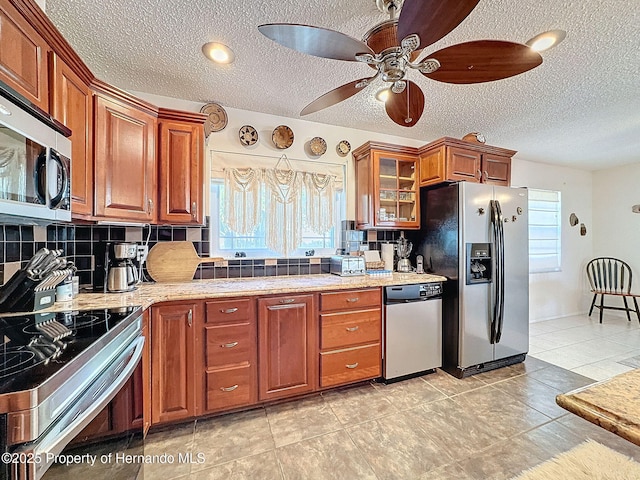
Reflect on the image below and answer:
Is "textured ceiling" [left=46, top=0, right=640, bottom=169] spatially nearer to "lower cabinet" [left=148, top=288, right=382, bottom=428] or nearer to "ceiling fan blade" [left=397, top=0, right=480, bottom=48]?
"ceiling fan blade" [left=397, top=0, right=480, bottom=48]

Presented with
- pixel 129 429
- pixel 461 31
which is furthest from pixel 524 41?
pixel 129 429

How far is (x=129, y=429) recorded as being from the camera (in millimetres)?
1231

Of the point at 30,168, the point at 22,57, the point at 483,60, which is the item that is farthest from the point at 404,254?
the point at 22,57

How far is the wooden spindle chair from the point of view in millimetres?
4276

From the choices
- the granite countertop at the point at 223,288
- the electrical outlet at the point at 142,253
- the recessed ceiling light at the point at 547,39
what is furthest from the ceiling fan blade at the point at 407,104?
the electrical outlet at the point at 142,253

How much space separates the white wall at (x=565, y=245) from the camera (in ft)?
14.0

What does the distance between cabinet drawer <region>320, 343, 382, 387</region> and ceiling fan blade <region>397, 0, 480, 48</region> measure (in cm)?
209

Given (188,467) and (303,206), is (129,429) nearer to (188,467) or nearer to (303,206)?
(188,467)

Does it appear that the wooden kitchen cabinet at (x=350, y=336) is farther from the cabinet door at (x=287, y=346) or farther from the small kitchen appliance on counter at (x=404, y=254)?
the small kitchen appliance on counter at (x=404, y=254)

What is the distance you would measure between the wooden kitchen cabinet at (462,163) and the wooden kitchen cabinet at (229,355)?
2.16 m

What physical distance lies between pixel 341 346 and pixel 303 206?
1368 mm

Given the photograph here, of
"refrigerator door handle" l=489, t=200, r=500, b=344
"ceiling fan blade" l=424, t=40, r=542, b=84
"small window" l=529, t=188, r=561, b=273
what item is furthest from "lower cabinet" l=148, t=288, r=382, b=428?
"small window" l=529, t=188, r=561, b=273

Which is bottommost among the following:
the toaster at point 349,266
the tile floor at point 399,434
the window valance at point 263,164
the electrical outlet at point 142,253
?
the tile floor at point 399,434

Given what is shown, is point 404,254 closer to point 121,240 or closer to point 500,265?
point 500,265
